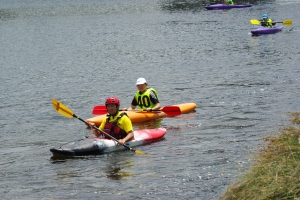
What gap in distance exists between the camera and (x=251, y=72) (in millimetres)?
21719

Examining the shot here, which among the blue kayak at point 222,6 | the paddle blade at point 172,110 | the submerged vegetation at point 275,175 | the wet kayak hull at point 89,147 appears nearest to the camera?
the submerged vegetation at point 275,175

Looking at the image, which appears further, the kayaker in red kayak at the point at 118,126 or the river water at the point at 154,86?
the kayaker in red kayak at the point at 118,126

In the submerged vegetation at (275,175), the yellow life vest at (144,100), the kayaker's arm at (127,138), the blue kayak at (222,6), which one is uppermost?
the blue kayak at (222,6)

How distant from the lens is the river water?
9938 millimetres

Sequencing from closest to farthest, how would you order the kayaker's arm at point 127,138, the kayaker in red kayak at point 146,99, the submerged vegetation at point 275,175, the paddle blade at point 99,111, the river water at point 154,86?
1. the submerged vegetation at point 275,175
2. the river water at point 154,86
3. the kayaker's arm at point 127,138
4. the kayaker in red kayak at point 146,99
5. the paddle blade at point 99,111

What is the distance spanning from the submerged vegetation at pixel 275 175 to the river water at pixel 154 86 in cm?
114

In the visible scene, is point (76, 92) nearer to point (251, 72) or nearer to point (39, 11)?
point (251, 72)

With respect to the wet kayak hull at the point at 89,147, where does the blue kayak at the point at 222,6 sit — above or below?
above

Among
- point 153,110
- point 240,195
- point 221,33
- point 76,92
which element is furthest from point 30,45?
point 240,195

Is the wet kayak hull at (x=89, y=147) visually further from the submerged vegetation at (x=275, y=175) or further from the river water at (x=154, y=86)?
the submerged vegetation at (x=275, y=175)

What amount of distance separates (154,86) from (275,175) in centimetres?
1323

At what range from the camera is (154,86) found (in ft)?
66.0

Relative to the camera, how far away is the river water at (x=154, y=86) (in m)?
9.94

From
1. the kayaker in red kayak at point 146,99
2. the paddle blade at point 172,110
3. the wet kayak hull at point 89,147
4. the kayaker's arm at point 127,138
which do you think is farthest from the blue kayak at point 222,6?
the kayaker's arm at point 127,138
